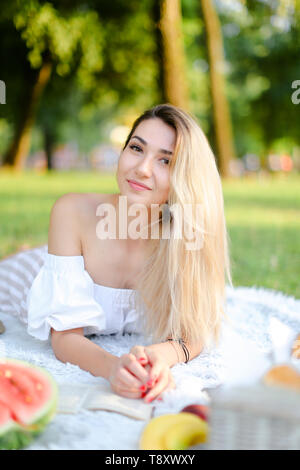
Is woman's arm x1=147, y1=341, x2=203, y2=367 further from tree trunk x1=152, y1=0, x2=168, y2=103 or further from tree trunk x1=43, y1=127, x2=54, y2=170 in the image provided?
tree trunk x1=43, y1=127, x2=54, y2=170

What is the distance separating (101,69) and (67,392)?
15.4 m

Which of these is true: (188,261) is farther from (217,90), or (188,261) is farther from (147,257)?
(217,90)

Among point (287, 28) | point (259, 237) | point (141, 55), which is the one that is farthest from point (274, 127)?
point (259, 237)

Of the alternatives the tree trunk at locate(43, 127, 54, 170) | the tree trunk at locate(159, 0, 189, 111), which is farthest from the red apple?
the tree trunk at locate(43, 127, 54, 170)

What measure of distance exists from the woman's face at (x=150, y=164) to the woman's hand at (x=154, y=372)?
694 millimetres

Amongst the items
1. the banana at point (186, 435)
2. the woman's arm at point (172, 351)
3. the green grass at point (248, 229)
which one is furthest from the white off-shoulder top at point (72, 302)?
the green grass at point (248, 229)

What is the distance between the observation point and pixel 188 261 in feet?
7.35

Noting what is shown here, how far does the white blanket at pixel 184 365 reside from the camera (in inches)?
52.3

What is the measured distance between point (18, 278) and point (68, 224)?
85cm

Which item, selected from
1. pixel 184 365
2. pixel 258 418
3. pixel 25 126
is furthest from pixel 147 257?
pixel 25 126

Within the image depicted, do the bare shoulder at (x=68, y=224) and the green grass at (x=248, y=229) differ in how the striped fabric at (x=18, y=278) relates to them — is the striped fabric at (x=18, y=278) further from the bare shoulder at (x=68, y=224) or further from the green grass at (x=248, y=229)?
the bare shoulder at (x=68, y=224)

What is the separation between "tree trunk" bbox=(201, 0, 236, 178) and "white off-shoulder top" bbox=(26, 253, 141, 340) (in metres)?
10.8

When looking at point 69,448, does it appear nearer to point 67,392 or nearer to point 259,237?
point 67,392

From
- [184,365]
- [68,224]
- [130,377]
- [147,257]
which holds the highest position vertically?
[68,224]
